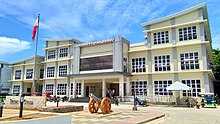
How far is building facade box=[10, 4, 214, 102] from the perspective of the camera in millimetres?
24016

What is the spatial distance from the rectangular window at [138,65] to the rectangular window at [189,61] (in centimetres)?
522

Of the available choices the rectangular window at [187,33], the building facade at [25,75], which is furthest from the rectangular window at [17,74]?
the rectangular window at [187,33]

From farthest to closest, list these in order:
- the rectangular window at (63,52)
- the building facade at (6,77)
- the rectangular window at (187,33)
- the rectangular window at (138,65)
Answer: the building facade at (6,77)
the rectangular window at (63,52)
the rectangular window at (138,65)
the rectangular window at (187,33)

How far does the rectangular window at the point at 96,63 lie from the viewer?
96.3 feet

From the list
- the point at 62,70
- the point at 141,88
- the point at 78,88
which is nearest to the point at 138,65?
the point at 141,88

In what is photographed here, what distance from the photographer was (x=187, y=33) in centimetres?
2503

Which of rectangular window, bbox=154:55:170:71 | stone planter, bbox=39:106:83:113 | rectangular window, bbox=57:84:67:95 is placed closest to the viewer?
stone planter, bbox=39:106:83:113

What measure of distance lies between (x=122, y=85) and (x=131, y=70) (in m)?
3.08

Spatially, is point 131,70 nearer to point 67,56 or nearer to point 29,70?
point 67,56

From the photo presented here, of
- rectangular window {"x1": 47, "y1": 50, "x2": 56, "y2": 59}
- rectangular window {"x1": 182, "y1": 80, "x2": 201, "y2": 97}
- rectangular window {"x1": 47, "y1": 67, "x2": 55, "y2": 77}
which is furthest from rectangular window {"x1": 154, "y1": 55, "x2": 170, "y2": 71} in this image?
rectangular window {"x1": 47, "y1": 50, "x2": 56, "y2": 59}

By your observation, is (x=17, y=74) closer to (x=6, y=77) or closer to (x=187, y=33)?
(x=6, y=77)

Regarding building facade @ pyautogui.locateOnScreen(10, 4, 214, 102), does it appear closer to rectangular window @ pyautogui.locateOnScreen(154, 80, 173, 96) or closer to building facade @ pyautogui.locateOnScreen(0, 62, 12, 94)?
rectangular window @ pyautogui.locateOnScreen(154, 80, 173, 96)

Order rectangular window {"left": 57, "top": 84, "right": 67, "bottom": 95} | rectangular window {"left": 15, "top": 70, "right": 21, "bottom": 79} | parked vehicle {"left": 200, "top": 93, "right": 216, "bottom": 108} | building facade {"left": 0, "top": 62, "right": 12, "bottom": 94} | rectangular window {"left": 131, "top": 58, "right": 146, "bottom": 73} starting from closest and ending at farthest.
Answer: parked vehicle {"left": 200, "top": 93, "right": 216, "bottom": 108}, rectangular window {"left": 131, "top": 58, "right": 146, "bottom": 73}, rectangular window {"left": 57, "top": 84, "right": 67, "bottom": 95}, rectangular window {"left": 15, "top": 70, "right": 21, "bottom": 79}, building facade {"left": 0, "top": 62, "right": 12, "bottom": 94}

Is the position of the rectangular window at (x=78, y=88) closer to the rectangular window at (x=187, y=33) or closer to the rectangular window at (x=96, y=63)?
the rectangular window at (x=96, y=63)
